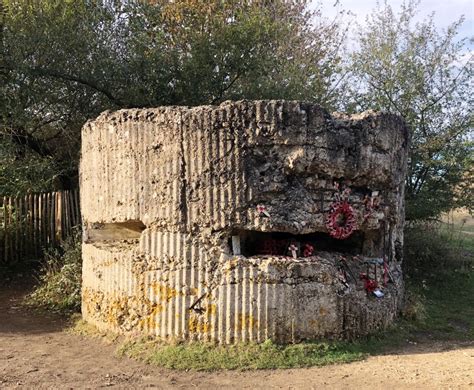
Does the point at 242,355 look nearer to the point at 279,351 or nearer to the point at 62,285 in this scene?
the point at 279,351

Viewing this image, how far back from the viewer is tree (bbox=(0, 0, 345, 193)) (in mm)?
9695

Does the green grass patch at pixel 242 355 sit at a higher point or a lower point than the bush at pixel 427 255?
lower

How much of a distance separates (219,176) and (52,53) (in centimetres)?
544

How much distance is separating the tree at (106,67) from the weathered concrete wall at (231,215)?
394 cm

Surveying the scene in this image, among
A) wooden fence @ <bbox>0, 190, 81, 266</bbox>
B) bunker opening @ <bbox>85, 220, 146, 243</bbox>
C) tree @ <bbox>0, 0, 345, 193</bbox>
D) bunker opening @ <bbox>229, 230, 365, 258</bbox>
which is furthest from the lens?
wooden fence @ <bbox>0, 190, 81, 266</bbox>

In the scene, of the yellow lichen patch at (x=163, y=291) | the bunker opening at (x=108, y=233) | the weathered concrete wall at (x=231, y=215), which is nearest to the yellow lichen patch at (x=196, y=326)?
the weathered concrete wall at (x=231, y=215)

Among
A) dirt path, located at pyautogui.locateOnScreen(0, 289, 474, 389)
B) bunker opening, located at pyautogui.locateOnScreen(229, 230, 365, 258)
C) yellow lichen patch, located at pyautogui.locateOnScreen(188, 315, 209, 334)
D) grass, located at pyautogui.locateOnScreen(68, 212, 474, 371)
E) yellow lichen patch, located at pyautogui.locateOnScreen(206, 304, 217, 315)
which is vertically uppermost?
bunker opening, located at pyautogui.locateOnScreen(229, 230, 365, 258)

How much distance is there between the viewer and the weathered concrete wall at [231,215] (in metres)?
5.94

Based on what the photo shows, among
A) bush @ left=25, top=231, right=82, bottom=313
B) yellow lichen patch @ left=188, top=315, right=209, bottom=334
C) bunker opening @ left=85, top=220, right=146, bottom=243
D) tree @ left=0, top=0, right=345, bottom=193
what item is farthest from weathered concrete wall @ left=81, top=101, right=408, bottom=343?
tree @ left=0, top=0, right=345, bottom=193

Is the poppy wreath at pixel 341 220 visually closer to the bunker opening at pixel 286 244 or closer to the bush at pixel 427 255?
the bunker opening at pixel 286 244

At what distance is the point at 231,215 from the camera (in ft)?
19.8

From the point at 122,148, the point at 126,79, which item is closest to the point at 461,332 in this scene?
the point at 122,148

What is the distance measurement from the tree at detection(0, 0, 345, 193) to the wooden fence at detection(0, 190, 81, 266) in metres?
0.74

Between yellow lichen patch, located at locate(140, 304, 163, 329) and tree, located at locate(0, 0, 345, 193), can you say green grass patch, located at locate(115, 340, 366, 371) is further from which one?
tree, located at locate(0, 0, 345, 193)
